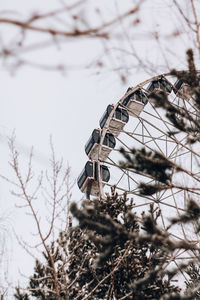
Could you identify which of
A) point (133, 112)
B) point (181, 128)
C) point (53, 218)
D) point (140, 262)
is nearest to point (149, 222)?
point (181, 128)

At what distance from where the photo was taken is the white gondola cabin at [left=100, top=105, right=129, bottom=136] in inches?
645

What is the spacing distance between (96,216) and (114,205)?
498cm

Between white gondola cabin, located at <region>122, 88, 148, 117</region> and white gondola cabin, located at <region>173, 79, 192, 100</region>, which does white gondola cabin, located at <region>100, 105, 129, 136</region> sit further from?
white gondola cabin, located at <region>173, 79, 192, 100</region>

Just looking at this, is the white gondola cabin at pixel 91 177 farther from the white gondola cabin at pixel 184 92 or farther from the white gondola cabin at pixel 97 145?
the white gondola cabin at pixel 184 92

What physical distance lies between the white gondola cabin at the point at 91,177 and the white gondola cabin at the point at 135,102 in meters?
3.91

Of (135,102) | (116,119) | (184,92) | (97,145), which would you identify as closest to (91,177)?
(97,145)

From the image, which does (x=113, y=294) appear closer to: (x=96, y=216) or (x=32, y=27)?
(x=96, y=216)

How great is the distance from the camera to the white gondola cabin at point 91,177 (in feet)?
46.6

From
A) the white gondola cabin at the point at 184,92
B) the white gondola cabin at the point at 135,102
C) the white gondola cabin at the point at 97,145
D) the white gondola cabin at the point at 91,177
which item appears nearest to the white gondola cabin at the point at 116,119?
the white gondola cabin at the point at 135,102

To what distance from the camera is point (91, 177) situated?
14242mm

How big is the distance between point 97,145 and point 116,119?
5.96ft

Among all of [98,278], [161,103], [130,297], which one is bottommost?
[130,297]

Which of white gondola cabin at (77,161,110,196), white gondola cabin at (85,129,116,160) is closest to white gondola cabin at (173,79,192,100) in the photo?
white gondola cabin at (77,161,110,196)

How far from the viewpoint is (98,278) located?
392 inches
